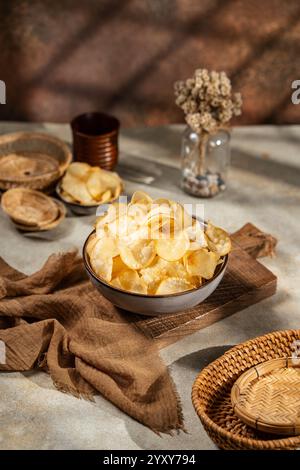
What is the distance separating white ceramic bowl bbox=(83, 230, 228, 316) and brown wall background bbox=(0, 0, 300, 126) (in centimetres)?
130

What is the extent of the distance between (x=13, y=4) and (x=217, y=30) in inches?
30.7

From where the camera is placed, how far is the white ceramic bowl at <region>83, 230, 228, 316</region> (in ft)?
6.57

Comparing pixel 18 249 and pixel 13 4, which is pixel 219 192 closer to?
pixel 18 249

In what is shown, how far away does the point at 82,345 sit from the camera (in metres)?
2.06

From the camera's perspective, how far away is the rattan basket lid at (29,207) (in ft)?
8.43

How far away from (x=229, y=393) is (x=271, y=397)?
11 cm

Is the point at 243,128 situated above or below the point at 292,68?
below

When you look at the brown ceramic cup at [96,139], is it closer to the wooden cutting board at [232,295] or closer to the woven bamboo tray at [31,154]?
the woven bamboo tray at [31,154]

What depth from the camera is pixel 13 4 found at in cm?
305

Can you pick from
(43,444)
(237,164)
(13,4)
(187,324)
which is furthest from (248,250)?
(13,4)

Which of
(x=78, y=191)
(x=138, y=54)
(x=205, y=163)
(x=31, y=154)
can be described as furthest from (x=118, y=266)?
(x=138, y=54)

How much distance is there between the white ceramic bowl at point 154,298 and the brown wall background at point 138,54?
51.4 inches

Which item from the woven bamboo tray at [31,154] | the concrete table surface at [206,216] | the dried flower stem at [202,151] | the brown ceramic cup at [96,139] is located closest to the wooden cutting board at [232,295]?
the concrete table surface at [206,216]

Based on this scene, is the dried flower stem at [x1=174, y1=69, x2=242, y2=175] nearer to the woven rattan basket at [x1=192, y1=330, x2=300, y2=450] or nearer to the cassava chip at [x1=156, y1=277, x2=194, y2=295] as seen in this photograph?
the cassava chip at [x1=156, y1=277, x2=194, y2=295]
